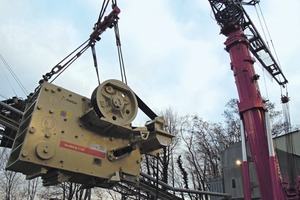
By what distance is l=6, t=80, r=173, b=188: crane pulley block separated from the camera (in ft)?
12.2

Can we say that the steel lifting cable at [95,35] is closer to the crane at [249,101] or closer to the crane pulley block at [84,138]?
the crane pulley block at [84,138]

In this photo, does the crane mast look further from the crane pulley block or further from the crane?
the crane pulley block

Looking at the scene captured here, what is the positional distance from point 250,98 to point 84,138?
894 centimetres

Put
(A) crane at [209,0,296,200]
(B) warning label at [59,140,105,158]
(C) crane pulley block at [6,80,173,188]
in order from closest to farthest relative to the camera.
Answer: (C) crane pulley block at [6,80,173,188]
(B) warning label at [59,140,105,158]
(A) crane at [209,0,296,200]

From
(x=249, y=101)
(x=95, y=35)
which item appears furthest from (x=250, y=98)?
(x=95, y=35)

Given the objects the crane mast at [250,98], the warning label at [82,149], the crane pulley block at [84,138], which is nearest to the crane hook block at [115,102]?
the crane pulley block at [84,138]

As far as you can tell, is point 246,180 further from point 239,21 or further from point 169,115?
point 169,115

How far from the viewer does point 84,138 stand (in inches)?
162

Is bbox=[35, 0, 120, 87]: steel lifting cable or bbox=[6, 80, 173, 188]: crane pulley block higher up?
bbox=[35, 0, 120, 87]: steel lifting cable

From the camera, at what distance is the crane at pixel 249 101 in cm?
1062

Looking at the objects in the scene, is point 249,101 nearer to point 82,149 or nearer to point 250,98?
point 250,98

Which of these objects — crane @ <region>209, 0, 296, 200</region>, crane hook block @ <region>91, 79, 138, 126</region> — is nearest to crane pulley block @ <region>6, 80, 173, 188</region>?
crane hook block @ <region>91, 79, 138, 126</region>

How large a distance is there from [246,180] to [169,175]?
1029 inches

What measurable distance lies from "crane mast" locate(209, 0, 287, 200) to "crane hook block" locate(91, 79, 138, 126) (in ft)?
24.6
